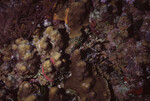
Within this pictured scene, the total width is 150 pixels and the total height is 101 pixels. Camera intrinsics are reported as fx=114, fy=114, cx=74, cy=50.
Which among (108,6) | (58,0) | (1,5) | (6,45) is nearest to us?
(108,6)

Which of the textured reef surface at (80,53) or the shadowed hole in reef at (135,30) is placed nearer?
the textured reef surface at (80,53)

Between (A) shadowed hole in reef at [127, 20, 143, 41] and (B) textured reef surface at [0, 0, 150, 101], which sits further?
(A) shadowed hole in reef at [127, 20, 143, 41]

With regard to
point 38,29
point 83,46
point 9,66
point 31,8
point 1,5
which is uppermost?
point 1,5

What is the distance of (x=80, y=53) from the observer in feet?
9.43

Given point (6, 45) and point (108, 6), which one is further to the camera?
point (6, 45)

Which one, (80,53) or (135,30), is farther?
(135,30)

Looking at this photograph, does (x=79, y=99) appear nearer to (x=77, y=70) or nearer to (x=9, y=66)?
(x=77, y=70)

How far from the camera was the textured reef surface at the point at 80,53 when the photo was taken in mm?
2742

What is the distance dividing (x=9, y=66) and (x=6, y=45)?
722mm

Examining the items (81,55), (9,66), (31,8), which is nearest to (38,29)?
(31,8)

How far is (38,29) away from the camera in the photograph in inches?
134

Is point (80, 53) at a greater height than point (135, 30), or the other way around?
point (135, 30)

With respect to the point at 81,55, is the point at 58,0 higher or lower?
higher

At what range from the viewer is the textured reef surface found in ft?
9.00
